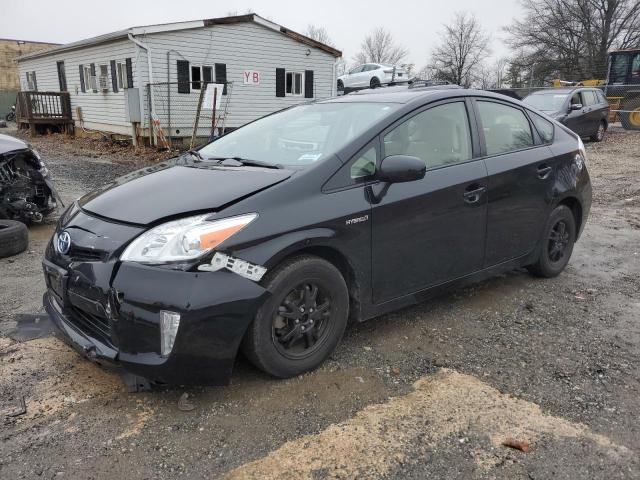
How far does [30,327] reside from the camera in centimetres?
375

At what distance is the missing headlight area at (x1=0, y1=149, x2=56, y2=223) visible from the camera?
6.07 meters

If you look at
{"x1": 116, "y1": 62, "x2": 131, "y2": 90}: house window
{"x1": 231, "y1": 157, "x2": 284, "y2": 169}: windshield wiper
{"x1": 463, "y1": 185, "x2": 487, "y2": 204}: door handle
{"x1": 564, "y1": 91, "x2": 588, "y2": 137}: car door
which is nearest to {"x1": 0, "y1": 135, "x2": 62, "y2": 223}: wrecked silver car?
{"x1": 231, "y1": 157, "x2": 284, "y2": 169}: windshield wiper

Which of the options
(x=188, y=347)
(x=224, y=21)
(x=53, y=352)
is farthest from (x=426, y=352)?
(x=224, y=21)

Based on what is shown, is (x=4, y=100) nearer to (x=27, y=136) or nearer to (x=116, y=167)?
(x=27, y=136)

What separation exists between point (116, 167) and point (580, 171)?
1081 cm

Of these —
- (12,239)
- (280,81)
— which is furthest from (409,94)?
(280,81)

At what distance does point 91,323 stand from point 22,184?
4266 mm

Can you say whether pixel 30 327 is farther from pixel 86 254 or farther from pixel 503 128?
pixel 503 128

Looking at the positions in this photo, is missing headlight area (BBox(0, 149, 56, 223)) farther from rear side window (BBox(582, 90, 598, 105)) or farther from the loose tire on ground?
rear side window (BBox(582, 90, 598, 105))

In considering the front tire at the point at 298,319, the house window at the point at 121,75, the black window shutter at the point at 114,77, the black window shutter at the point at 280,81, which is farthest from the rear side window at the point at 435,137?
the black window shutter at the point at 280,81

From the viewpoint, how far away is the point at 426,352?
3.44 meters

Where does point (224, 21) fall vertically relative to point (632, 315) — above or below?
above

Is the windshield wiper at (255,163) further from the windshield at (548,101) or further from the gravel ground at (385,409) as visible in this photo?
the windshield at (548,101)

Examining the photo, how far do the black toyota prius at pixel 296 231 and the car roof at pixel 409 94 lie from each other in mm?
22
